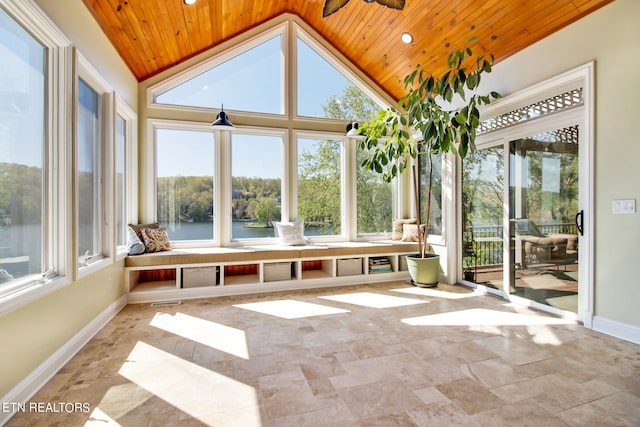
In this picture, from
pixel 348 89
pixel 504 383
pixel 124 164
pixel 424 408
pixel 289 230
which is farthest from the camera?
pixel 348 89

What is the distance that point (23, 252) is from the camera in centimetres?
198

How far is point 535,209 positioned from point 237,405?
3446 millimetres

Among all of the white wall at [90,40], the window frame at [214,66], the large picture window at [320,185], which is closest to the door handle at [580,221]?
the large picture window at [320,185]

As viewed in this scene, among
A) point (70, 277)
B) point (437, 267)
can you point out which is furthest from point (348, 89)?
point (70, 277)

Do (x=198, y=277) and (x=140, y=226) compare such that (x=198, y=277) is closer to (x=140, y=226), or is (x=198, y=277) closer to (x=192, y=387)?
(x=140, y=226)

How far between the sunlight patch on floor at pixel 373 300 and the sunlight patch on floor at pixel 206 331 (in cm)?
144

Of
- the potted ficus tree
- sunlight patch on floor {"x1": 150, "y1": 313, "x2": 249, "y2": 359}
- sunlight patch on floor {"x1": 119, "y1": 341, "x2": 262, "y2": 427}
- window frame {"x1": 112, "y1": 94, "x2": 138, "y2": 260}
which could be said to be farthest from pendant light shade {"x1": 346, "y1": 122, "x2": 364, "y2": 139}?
sunlight patch on floor {"x1": 119, "y1": 341, "x2": 262, "y2": 427}

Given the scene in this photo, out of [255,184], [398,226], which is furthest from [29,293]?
[398,226]

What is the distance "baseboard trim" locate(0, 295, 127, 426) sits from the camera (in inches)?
68.1

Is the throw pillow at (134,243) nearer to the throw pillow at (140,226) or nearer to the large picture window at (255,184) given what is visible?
the throw pillow at (140,226)

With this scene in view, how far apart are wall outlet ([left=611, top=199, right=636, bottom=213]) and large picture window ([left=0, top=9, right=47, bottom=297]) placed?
4.42 m

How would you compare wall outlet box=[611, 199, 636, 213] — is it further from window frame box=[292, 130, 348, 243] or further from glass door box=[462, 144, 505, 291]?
window frame box=[292, 130, 348, 243]

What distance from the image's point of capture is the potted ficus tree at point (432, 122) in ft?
11.1

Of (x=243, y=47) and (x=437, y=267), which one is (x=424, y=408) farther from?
(x=243, y=47)
